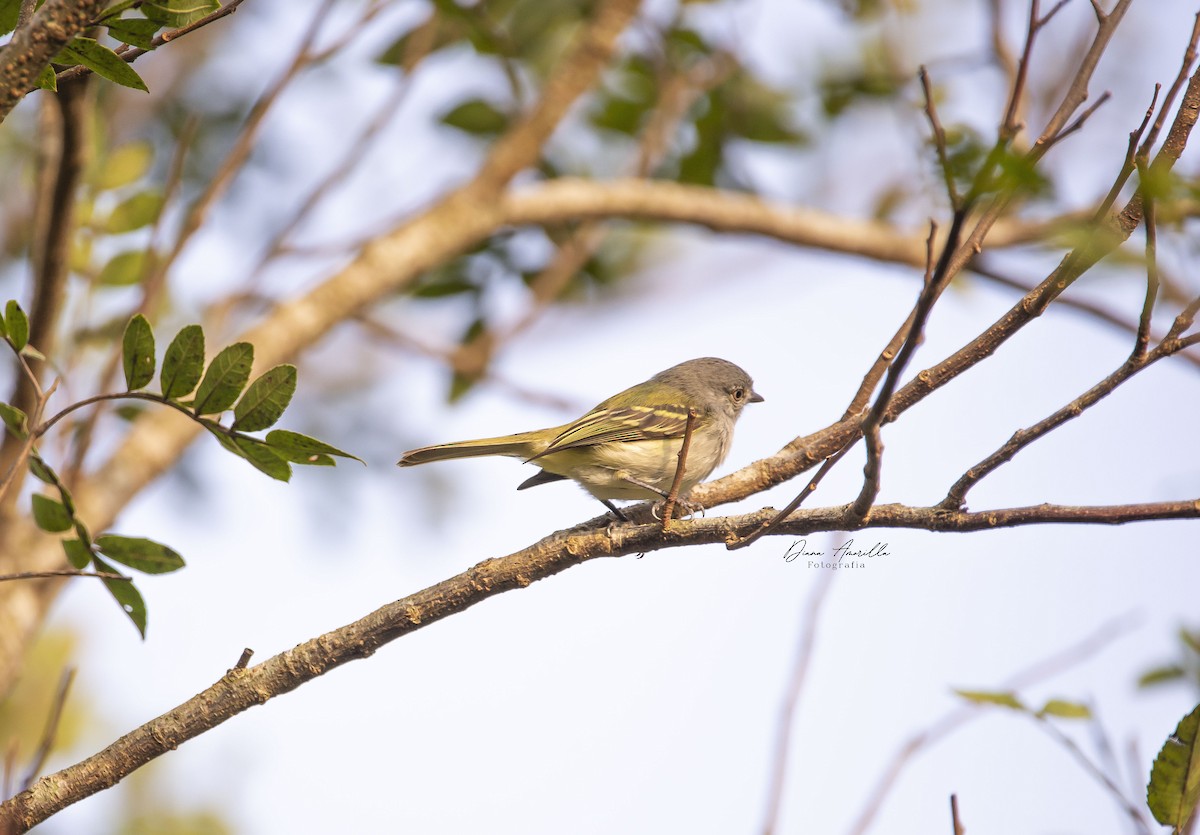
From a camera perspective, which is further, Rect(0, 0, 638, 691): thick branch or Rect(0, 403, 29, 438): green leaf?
Rect(0, 0, 638, 691): thick branch

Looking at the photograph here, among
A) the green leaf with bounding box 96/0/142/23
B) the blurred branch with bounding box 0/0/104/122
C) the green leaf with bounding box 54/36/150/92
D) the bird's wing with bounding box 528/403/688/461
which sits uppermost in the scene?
the bird's wing with bounding box 528/403/688/461

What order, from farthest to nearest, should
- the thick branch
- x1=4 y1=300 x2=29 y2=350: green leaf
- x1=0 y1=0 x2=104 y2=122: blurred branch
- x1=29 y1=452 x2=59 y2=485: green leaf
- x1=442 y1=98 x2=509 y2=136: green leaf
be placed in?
x1=442 y1=98 x2=509 y2=136: green leaf, the thick branch, x1=29 y1=452 x2=59 y2=485: green leaf, x1=4 y1=300 x2=29 y2=350: green leaf, x1=0 y1=0 x2=104 y2=122: blurred branch

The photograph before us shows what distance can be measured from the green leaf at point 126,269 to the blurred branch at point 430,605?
6.53 ft

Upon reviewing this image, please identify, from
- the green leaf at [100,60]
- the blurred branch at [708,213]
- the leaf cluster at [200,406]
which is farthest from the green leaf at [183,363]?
the blurred branch at [708,213]

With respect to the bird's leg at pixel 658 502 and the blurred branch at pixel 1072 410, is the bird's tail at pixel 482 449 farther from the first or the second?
the blurred branch at pixel 1072 410

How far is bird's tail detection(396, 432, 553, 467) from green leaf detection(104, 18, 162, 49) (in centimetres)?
230

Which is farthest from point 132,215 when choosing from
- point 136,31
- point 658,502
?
point 658,502

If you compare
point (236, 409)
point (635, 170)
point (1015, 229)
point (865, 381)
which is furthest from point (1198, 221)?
point (236, 409)

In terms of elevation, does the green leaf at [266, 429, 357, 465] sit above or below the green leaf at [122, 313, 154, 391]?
below

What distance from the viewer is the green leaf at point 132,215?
361 cm

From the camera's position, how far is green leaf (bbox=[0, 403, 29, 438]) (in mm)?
1956

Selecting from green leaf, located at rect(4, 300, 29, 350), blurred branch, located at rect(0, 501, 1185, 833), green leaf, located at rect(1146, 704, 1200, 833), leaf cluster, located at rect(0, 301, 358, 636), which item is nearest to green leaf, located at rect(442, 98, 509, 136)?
blurred branch, located at rect(0, 501, 1185, 833)

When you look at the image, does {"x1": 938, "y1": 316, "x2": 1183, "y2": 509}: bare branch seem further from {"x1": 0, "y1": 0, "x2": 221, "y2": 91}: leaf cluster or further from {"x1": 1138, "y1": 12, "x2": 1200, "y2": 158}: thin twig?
{"x1": 0, "y1": 0, "x2": 221, "y2": 91}: leaf cluster

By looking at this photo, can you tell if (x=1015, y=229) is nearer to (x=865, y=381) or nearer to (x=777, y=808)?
(x=865, y=381)
